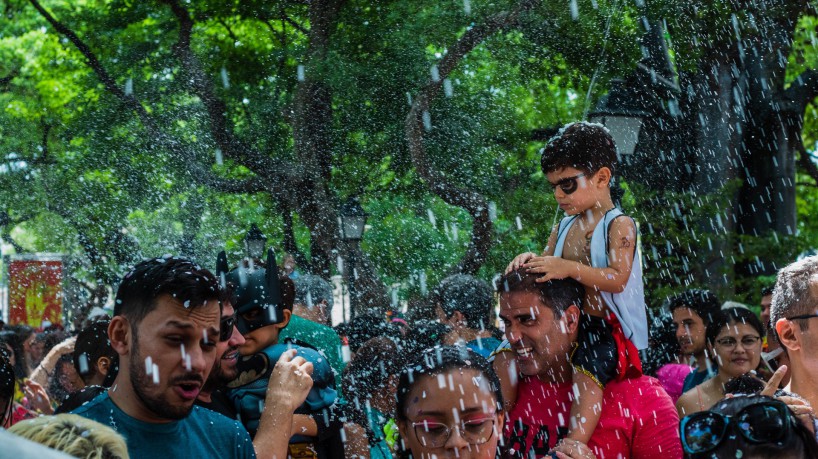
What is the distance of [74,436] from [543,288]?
5.03ft

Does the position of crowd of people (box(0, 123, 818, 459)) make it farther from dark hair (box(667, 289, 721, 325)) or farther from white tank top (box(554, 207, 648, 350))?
dark hair (box(667, 289, 721, 325))

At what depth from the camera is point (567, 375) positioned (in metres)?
2.95

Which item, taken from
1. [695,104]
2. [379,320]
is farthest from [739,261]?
[379,320]

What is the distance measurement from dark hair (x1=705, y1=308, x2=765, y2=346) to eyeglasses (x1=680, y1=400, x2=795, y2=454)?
308 cm

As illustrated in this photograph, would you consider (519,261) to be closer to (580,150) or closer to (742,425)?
(580,150)

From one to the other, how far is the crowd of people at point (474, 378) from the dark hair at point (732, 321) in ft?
4.16

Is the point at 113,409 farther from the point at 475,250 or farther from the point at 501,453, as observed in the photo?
the point at 475,250

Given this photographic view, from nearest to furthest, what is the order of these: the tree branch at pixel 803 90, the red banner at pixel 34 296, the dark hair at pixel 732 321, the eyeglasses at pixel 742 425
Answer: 1. the eyeglasses at pixel 742 425
2. the dark hair at pixel 732 321
3. the tree branch at pixel 803 90
4. the red banner at pixel 34 296

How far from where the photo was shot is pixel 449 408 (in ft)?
8.09

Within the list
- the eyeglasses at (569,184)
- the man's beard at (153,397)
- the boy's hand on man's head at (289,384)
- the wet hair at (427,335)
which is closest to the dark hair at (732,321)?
the wet hair at (427,335)

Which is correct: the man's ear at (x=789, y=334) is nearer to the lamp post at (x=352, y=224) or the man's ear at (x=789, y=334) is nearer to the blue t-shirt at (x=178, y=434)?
the blue t-shirt at (x=178, y=434)

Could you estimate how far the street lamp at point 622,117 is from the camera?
768 cm

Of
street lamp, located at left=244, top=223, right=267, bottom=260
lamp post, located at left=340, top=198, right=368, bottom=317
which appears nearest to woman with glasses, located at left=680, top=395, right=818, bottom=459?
lamp post, located at left=340, top=198, right=368, bottom=317

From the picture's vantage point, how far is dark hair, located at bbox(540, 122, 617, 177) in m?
3.34
